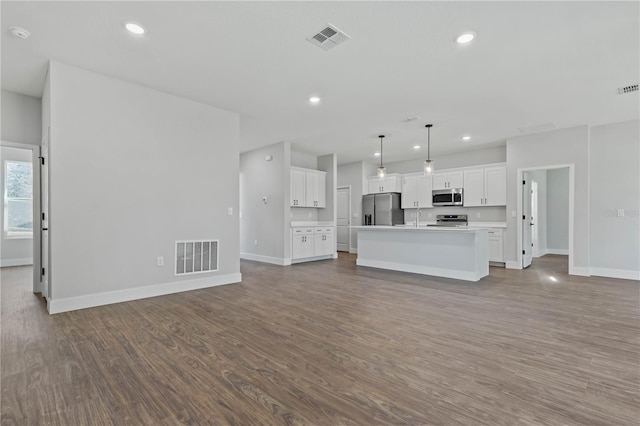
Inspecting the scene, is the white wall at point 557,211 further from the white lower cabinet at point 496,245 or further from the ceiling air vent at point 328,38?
the ceiling air vent at point 328,38

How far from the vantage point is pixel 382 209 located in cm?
855

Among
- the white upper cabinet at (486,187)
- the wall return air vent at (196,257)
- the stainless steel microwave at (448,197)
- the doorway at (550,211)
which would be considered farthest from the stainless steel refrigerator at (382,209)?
the wall return air vent at (196,257)

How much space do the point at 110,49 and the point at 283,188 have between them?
4078mm

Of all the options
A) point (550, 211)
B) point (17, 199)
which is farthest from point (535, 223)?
point (17, 199)

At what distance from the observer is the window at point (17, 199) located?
6.72 metres

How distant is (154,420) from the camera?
1597mm

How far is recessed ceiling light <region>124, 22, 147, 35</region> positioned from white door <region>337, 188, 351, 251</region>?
23.5 ft

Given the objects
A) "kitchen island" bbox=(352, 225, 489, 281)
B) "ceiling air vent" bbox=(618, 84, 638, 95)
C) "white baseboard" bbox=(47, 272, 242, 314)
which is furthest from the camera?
"kitchen island" bbox=(352, 225, 489, 281)

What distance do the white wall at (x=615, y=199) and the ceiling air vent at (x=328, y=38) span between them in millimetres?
5653

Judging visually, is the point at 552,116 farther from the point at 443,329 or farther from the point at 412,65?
the point at 443,329

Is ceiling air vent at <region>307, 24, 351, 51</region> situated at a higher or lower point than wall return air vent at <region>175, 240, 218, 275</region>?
higher

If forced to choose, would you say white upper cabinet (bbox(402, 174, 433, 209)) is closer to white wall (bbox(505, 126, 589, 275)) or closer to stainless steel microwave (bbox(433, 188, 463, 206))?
stainless steel microwave (bbox(433, 188, 463, 206))

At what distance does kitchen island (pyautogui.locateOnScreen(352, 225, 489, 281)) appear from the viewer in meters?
5.16

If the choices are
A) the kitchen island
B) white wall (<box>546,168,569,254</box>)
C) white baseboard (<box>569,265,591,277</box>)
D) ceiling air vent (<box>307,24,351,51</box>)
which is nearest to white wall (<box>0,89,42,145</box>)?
ceiling air vent (<box>307,24,351,51</box>)
